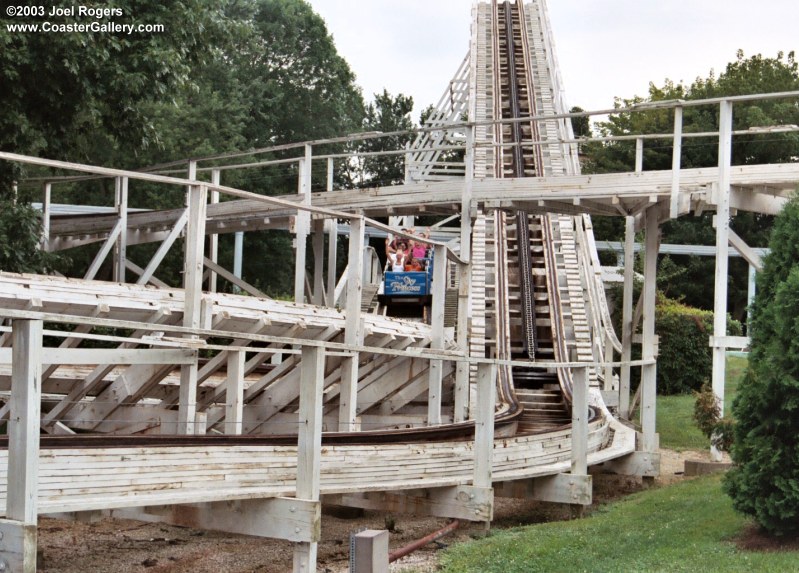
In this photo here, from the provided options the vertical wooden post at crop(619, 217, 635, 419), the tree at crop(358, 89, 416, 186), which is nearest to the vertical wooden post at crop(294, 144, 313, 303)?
the vertical wooden post at crop(619, 217, 635, 419)

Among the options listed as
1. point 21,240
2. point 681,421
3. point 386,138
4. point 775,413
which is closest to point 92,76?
point 21,240

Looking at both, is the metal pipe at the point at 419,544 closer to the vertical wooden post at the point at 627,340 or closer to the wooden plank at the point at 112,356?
the wooden plank at the point at 112,356

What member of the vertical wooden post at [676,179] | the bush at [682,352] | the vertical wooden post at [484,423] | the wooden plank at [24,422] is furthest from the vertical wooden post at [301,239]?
the bush at [682,352]

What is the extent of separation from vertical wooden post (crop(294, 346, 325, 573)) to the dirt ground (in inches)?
56.0

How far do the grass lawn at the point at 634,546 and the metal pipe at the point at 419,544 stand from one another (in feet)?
0.97

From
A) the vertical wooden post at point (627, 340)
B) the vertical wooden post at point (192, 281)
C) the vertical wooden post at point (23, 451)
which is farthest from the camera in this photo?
the vertical wooden post at point (627, 340)

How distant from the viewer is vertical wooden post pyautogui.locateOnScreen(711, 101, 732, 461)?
14.5 m

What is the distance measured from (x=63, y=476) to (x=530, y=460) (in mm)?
5575

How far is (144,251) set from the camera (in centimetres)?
3167

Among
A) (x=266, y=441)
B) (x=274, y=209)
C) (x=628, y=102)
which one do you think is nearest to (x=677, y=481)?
(x=266, y=441)

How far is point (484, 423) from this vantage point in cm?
991

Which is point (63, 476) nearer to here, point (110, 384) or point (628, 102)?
point (110, 384)

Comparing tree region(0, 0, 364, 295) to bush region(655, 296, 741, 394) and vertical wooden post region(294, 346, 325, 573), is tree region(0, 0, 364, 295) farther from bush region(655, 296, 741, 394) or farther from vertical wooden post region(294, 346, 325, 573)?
bush region(655, 296, 741, 394)

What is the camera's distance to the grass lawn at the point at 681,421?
17875mm
